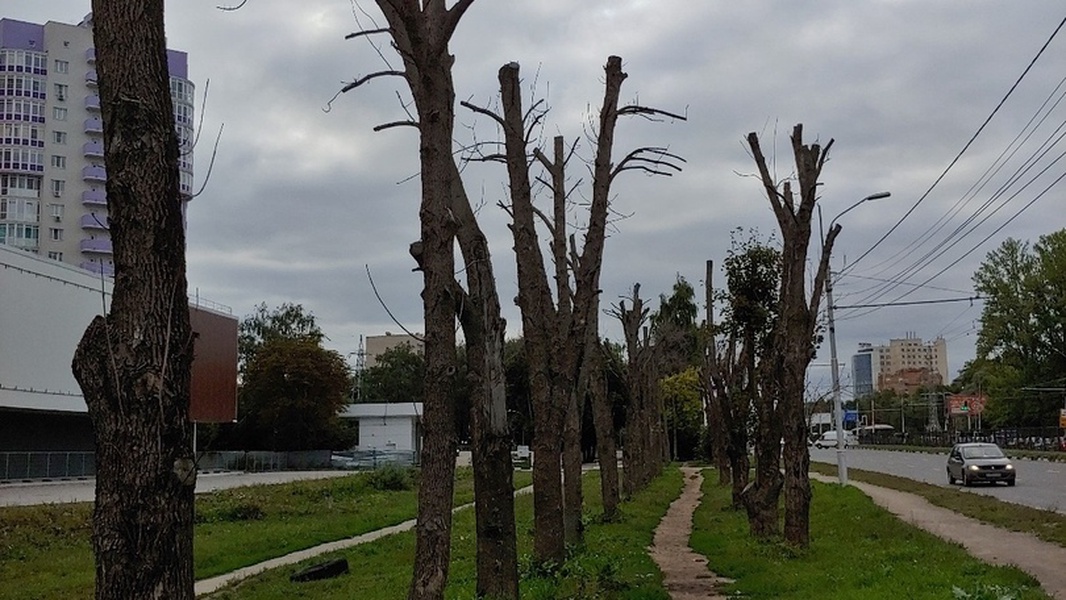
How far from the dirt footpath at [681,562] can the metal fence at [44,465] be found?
2735cm

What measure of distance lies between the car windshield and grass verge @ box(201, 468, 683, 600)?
16394 millimetres

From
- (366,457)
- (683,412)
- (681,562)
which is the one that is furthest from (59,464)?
(683,412)

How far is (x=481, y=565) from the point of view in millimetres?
9594

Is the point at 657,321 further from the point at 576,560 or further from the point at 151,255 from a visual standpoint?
the point at 151,255

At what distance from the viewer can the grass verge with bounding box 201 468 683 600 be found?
12352 millimetres

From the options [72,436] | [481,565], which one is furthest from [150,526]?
[72,436]

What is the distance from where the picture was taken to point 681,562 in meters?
17.9

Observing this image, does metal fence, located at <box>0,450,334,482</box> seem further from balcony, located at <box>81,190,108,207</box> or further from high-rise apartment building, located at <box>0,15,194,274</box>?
high-rise apartment building, located at <box>0,15,194,274</box>

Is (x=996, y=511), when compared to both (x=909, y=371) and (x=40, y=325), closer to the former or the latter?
(x=40, y=325)

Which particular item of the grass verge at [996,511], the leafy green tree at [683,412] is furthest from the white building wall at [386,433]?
the grass verge at [996,511]

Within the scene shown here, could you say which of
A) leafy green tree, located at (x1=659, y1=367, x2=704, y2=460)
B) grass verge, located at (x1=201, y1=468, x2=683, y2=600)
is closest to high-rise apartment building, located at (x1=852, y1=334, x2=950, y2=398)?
leafy green tree, located at (x1=659, y1=367, x2=704, y2=460)

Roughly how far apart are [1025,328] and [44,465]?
76311 mm

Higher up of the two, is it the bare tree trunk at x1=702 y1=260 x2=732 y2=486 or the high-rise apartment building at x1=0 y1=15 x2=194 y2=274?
the high-rise apartment building at x1=0 y1=15 x2=194 y2=274

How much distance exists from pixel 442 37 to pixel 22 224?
291ft
